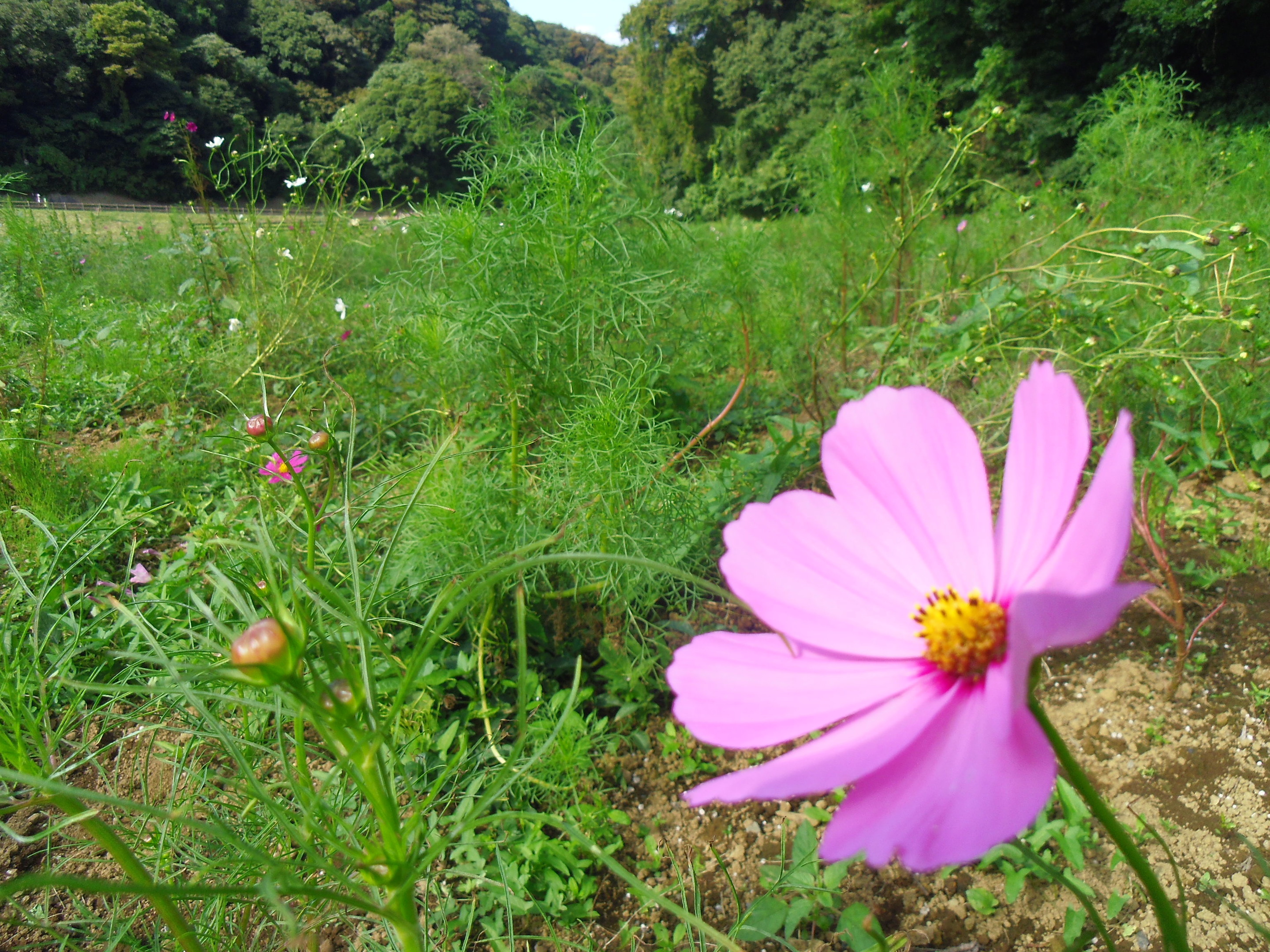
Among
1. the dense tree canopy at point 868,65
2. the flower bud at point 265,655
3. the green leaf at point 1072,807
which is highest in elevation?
the dense tree canopy at point 868,65

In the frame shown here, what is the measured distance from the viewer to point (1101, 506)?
0.17 meters

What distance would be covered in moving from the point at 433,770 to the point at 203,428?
4.17 feet

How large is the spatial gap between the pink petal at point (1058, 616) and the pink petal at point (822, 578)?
109 mm

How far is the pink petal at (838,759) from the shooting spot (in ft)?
0.60

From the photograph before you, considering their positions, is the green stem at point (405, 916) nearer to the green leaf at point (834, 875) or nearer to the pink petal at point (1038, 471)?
the pink petal at point (1038, 471)

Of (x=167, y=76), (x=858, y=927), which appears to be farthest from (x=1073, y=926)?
(x=167, y=76)

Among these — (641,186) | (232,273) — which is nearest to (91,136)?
(232,273)

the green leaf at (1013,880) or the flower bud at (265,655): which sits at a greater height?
the flower bud at (265,655)

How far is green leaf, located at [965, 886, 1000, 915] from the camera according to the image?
72 cm

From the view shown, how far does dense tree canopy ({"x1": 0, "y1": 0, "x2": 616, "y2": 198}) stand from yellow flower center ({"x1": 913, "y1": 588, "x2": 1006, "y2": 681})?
10.8 meters

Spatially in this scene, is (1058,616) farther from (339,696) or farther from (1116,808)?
(1116,808)

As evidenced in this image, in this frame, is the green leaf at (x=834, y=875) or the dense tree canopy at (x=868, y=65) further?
the dense tree canopy at (x=868, y=65)

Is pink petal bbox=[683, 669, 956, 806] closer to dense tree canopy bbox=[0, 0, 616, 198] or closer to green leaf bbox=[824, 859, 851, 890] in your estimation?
green leaf bbox=[824, 859, 851, 890]

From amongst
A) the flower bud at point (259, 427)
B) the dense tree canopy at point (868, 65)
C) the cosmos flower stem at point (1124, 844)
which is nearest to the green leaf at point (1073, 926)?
the cosmos flower stem at point (1124, 844)
